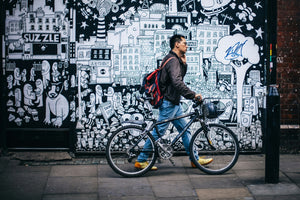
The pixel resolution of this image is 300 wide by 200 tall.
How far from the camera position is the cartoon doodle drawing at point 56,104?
7430 mm

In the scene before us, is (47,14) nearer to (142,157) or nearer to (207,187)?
(142,157)

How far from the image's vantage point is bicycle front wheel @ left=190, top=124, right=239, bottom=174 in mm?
6398

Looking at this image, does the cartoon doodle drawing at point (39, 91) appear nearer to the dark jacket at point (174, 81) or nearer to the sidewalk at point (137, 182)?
the sidewalk at point (137, 182)

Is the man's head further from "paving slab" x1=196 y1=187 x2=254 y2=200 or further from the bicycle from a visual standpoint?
"paving slab" x1=196 y1=187 x2=254 y2=200

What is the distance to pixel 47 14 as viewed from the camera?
24.0ft

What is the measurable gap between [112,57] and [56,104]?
1268mm

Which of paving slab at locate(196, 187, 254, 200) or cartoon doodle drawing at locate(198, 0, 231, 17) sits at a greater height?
cartoon doodle drawing at locate(198, 0, 231, 17)

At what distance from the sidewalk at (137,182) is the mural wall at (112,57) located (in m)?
0.81

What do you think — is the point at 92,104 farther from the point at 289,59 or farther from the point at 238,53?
the point at 289,59

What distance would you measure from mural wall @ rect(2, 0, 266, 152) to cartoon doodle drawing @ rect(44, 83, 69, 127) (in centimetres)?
2

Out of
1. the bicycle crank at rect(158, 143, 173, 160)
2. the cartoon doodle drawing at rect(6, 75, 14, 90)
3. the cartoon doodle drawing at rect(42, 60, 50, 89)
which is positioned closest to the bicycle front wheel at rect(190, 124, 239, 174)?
the bicycle crank at rect(158, 143, 173, 160)

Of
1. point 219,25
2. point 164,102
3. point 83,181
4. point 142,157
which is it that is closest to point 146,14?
point 219,25

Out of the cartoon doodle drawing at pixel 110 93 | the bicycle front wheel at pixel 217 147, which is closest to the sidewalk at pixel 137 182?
the bicycle front wheel at pixel 217 147

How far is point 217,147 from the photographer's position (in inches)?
260
